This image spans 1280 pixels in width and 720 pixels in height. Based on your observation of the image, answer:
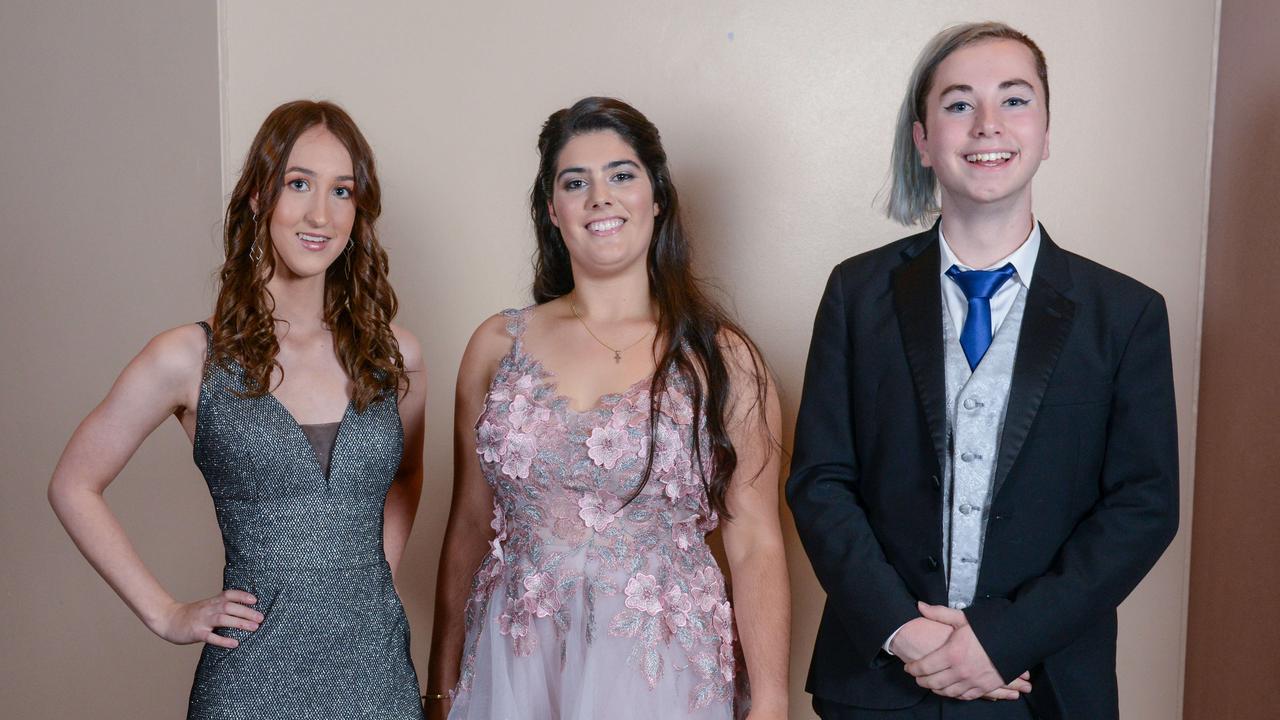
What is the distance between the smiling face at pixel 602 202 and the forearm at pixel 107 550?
1027 millimetres

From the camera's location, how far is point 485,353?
2449 mm

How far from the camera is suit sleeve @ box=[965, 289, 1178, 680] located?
1.77m

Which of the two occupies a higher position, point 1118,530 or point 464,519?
point 1118,530

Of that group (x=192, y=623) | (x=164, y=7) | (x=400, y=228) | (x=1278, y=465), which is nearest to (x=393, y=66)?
(x=400, y=228)

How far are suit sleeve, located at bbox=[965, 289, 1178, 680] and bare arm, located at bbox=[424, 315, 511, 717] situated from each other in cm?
111

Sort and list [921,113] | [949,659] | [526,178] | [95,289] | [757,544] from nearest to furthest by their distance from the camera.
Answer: [949,659] → [921,113] → [757,544] → [526,178] → [95,289]

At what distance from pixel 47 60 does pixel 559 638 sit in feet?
7.65

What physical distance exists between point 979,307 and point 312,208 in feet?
3.99

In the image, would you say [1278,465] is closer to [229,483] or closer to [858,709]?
[858,709]

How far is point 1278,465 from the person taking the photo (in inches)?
90.4

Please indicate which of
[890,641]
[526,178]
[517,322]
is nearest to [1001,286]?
[890,641]

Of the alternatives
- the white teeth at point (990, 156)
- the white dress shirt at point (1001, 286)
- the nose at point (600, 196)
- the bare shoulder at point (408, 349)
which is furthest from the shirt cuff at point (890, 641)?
the bare shoulder at point (408, 349)

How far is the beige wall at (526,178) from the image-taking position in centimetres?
274

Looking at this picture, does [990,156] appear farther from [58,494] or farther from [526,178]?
[58,494]
